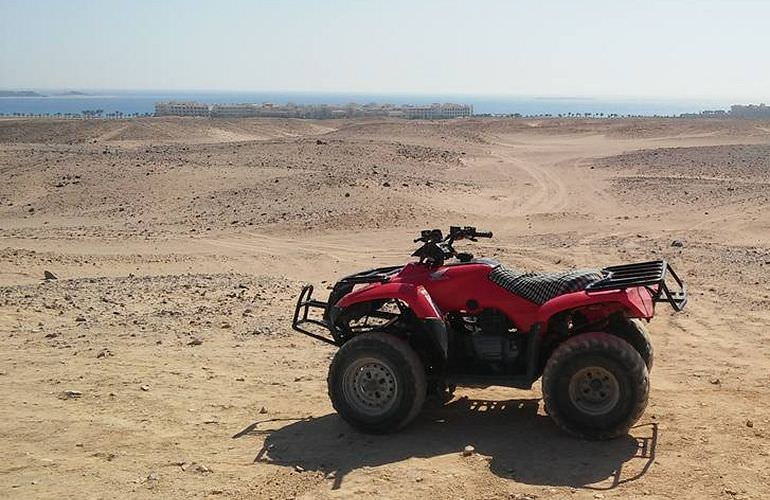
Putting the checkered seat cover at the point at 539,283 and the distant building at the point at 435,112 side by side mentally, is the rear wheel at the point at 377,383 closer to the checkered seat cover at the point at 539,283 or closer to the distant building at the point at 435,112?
the checkered seat cover at the point at 539,283

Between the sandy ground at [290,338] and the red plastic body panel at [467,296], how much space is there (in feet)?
3.30

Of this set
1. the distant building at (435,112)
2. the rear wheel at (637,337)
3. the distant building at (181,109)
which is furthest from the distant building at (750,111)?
the rear wheel at (637,337)

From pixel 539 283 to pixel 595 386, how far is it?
0.94 meters

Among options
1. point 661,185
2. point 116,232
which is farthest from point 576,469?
point 661,185

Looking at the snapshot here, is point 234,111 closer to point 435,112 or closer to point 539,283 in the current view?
point 435,112

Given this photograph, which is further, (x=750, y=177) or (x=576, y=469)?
(x=750, y=177)

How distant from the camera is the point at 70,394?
25.5 ft

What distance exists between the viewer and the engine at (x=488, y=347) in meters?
6.71

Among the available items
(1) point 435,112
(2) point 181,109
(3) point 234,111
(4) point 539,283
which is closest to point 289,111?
(3) point 234,111

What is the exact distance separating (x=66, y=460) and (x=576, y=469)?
3.93 metres

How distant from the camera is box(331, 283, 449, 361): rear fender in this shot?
6539mm

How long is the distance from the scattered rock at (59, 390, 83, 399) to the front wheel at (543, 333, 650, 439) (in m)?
4.43

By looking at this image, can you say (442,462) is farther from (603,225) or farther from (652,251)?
(603,225)

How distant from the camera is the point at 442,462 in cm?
614
